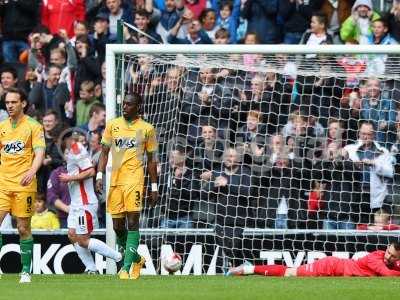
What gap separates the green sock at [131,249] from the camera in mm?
16219

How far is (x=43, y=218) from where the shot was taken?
66.3 ft

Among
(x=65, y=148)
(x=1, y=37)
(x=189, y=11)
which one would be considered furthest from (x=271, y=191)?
(x=1, y=37)

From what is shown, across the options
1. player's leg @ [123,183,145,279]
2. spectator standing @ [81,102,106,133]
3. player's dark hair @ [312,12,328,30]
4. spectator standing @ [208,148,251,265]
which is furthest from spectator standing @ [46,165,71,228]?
player's dark hair @ [312,12,328,30]

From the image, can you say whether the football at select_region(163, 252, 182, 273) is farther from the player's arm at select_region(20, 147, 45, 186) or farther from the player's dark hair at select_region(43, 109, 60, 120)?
the player's dark hair at select_region(43, 109, 60, 120)

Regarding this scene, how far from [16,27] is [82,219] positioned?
24.3ft

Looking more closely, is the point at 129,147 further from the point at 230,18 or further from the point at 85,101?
the point at 230,18

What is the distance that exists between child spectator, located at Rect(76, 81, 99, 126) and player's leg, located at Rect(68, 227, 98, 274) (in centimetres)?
447

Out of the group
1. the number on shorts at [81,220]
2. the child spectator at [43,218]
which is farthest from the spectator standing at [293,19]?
the number on shorts at [81,220]

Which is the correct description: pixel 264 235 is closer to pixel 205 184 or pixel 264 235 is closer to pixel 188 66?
pixel 205 184

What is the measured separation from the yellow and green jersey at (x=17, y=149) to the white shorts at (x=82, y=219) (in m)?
1.66

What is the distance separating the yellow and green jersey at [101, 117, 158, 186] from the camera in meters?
16.5

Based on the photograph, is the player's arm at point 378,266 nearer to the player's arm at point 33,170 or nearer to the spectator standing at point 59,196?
the player's arm at point 33,170

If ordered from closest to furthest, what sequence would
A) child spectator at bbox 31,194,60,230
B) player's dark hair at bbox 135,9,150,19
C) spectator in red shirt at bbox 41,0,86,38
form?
1. child spectator at bbox 31,194,60,230
2. player's dark hair at bbox 135,9,150,19
3. spectator in red shirt at bbox 41,0,86,38

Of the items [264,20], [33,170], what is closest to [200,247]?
[33,170]
